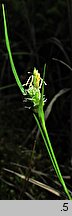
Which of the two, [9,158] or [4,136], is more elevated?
[4,136]

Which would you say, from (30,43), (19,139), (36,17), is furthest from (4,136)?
(36,17)

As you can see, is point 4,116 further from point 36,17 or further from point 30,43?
point 36,17

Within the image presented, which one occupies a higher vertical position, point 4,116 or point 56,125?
point 4,116

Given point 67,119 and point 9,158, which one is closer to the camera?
point 9,158

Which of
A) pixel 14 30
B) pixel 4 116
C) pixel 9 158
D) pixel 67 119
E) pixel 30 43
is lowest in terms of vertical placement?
pixel 9 158

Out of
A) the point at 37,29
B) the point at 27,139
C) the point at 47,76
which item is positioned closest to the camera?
the point at 27,139
